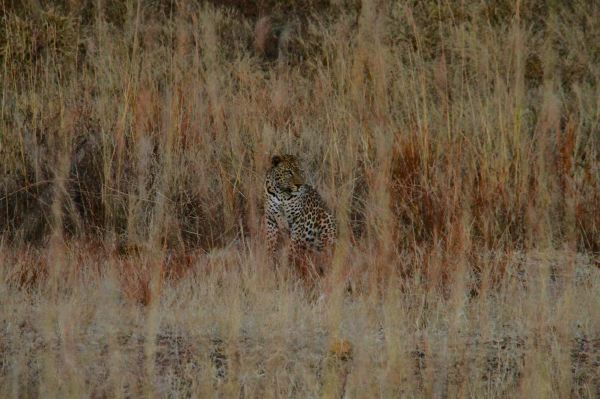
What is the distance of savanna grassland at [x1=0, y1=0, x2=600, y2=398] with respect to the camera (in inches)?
146

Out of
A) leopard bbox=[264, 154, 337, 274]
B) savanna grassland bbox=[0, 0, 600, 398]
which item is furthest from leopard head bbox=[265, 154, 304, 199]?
savanna grassland bbox=[0, 0, 600, 398]

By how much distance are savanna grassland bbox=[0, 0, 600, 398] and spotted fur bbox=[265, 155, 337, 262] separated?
0.12 metres

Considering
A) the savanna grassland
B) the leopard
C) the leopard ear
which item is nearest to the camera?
the savanna grassland

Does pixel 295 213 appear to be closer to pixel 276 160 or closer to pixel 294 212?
pixel 294 212

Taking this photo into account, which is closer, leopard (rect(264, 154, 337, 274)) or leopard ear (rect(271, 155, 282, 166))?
leopard (rect(264, 154, 337, 274))

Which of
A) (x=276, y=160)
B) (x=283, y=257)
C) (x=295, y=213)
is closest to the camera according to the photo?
(x=283, y=257)

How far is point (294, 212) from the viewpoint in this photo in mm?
5707

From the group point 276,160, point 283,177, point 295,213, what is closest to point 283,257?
point 295,213

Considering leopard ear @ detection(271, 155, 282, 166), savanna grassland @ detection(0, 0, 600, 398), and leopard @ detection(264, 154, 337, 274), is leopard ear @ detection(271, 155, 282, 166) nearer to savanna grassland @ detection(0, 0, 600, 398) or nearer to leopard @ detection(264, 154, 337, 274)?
leopard @ detection(264, 154, 337, 274)

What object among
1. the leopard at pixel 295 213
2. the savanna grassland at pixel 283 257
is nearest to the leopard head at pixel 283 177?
the leopard at pixel 295 213

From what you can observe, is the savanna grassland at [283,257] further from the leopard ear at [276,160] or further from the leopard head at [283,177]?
the leopard ear at [276,160]

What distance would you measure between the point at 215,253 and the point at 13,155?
76.0 inches

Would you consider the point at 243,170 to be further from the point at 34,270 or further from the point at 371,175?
the point at 34,270

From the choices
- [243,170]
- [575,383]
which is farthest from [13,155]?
[575,383]
